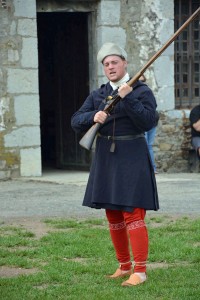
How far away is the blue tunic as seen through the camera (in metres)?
6.70

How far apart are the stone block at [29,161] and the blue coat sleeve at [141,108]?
7.43 m

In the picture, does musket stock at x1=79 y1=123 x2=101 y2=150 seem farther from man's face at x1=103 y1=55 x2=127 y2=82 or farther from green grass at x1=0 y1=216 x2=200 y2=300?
green grass at x1=0 y1=216 x2=200 y2=300

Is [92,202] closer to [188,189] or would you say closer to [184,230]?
[184,230]

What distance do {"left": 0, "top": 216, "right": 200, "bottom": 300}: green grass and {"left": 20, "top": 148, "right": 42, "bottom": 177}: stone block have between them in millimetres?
4458

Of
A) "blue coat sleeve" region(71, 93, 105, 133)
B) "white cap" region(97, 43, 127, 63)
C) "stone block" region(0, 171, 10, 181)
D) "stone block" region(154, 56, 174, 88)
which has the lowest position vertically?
"stone block" region(0, 171, 10, 181)

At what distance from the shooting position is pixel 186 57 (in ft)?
51.4

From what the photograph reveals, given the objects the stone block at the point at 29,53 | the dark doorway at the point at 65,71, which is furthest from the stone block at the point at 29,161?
the dark doorway at the point at 65,71

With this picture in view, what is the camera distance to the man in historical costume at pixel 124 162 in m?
6.68

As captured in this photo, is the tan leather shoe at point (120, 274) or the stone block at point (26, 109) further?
the stone block at point (26, 109)

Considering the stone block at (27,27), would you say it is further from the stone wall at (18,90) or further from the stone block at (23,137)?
the stone block at (23,137)

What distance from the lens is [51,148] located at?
17.9 meters

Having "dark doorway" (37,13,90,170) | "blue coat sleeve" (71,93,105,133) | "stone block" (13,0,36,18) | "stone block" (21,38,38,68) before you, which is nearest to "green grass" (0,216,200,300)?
"blue coat sleeve" (71,93,105,133)

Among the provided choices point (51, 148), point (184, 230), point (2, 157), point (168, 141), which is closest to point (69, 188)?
point (2, 157)

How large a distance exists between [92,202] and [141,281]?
68 centimetres
